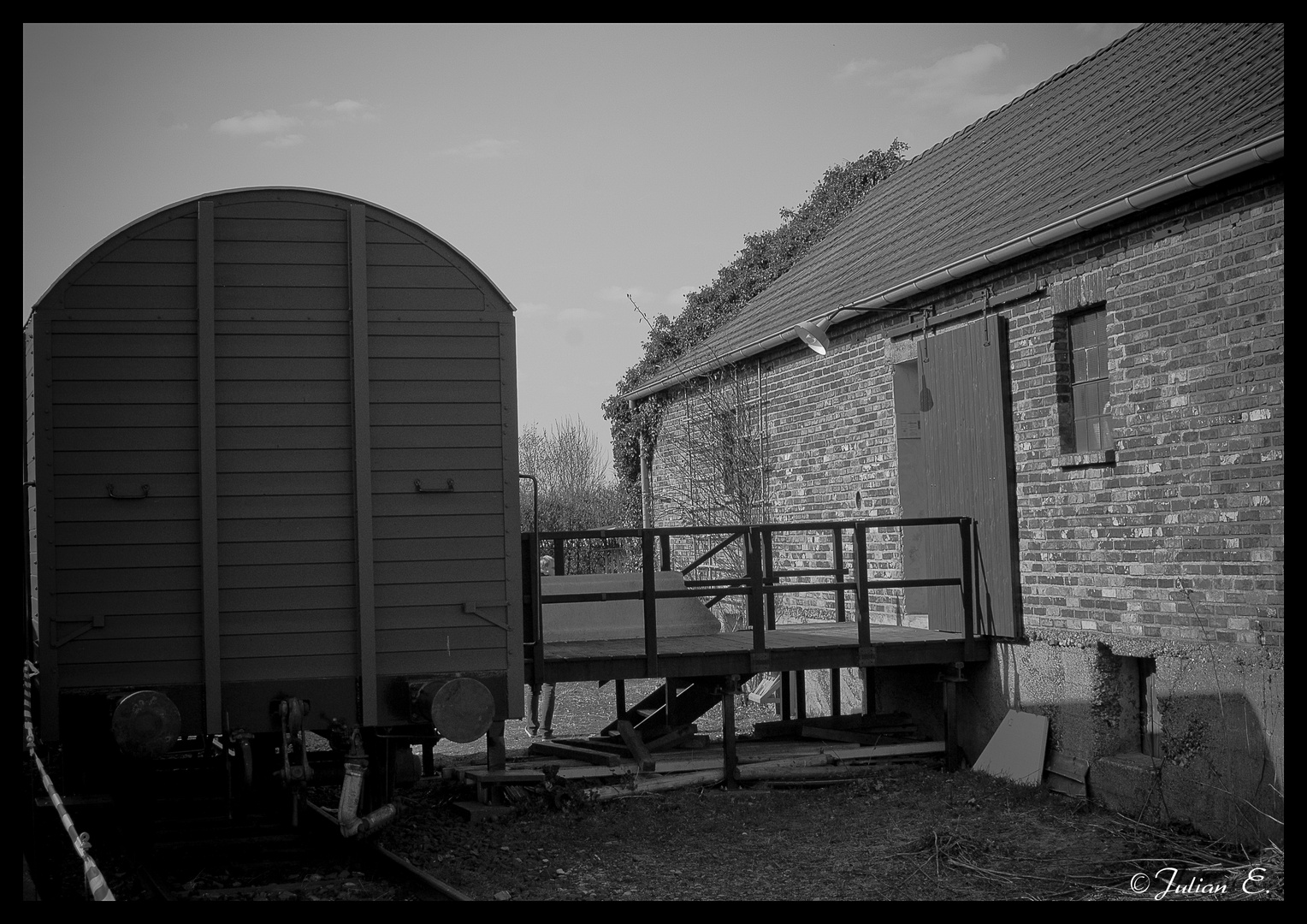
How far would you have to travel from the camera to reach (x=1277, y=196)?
702 cm

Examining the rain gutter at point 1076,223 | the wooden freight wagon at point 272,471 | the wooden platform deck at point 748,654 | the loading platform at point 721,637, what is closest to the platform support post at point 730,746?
the loading platform at point 721,637

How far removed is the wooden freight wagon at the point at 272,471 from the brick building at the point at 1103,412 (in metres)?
4.54

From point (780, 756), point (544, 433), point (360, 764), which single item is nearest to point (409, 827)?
point (360, 764)

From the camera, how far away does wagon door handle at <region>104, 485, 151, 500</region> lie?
629cm

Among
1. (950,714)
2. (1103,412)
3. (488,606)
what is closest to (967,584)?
(950,714)

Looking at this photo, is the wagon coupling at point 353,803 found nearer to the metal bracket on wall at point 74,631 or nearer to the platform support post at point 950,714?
the metal bracket on wall at point 74,631

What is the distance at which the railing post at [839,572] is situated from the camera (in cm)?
1122

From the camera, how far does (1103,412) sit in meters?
8.80

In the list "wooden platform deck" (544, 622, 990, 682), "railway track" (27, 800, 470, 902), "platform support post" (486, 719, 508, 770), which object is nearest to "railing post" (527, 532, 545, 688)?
"wooden platform deck" (544, 622, 990, 682)

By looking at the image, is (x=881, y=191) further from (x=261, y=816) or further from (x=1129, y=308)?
(x=261, y=816)

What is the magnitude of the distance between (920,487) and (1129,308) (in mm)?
3126

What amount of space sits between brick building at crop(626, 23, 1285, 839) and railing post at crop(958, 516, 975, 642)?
0.13 m

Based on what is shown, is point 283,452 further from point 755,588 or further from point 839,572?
point 839,572

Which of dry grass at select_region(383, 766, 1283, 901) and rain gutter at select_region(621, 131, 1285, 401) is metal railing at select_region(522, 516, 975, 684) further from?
rain gutter at select_region(621, 131, 1285, 401)
